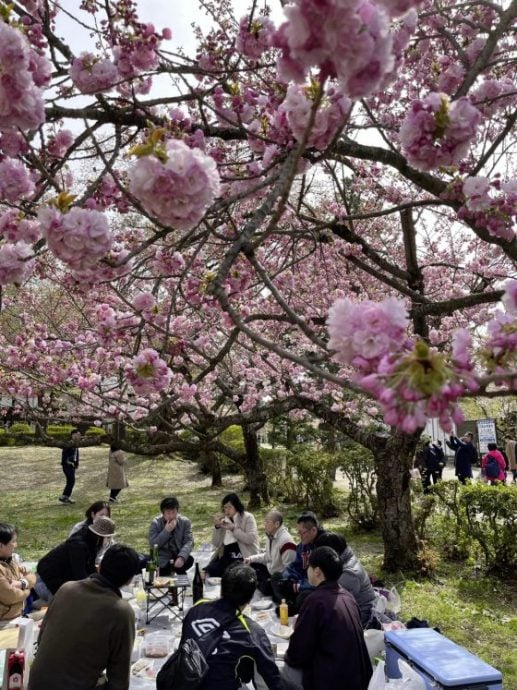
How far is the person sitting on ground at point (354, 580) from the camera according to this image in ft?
12.7

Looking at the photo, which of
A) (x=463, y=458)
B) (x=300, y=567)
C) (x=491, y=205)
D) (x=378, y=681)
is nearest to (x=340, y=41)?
(x=491, y=205)

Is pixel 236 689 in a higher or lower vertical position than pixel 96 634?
lower

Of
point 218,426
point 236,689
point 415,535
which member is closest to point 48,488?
point 218,426

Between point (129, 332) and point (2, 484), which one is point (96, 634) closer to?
point (129, 332)

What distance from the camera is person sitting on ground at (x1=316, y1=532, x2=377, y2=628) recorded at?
12.7 ft

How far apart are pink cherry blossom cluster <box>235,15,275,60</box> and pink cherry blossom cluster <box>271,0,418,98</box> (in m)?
1.71

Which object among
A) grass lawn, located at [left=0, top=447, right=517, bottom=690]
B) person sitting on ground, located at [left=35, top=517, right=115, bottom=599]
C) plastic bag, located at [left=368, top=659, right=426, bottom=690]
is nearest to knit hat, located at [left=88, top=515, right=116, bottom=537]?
person sitting on ground, located at [left=35, top=517, right=115, bottom=599]

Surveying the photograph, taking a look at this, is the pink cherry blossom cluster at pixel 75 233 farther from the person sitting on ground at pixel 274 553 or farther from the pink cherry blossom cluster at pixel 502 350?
the person sitting on ground at pixel 274 553

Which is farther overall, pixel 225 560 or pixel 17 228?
pixel 225 560

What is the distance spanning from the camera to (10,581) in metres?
4.00

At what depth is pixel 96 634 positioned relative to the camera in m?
2.71

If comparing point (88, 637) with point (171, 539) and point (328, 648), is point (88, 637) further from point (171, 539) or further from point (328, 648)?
point (171, 539)

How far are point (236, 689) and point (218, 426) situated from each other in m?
4.52

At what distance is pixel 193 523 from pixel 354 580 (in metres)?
5.73
